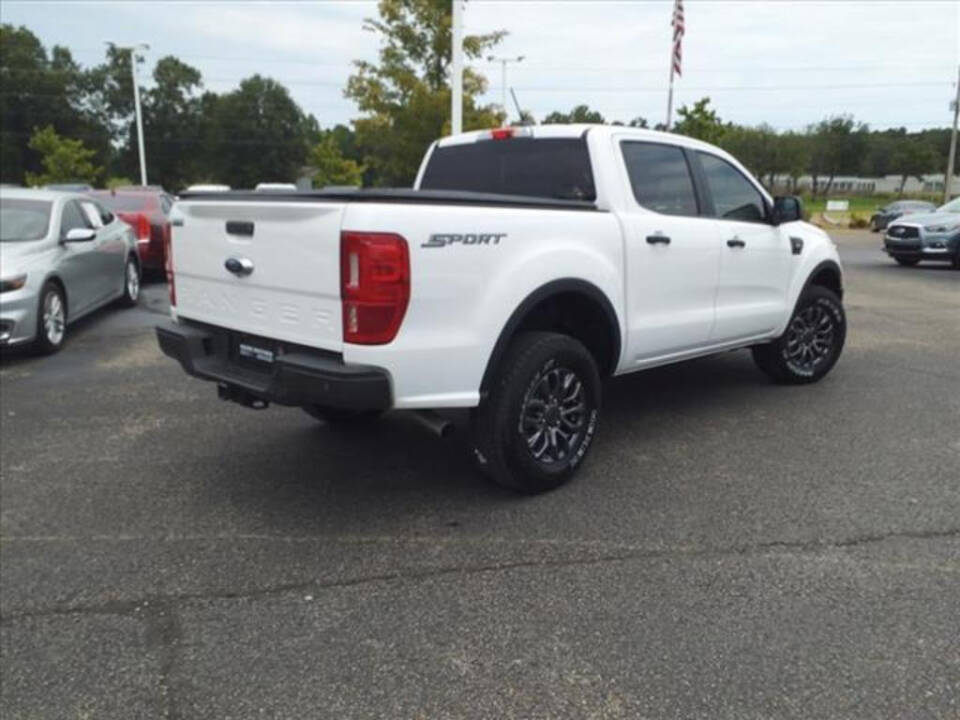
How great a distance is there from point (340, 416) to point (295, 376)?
1782 millimetres

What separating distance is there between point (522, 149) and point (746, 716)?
3.43 m

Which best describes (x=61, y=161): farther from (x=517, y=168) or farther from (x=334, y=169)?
(x=517, y=168)

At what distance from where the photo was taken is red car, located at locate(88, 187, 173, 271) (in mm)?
12570

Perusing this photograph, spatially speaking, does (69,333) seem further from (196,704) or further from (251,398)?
(196,704)

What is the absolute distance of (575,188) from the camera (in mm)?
4602

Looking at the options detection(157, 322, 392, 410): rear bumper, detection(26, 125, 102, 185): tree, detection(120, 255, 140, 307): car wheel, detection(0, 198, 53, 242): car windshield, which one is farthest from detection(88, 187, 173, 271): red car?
detection(26, 125, 102, 185): tree

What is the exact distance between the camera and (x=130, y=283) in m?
10.5

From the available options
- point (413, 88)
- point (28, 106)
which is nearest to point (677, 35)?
point (413, 88)

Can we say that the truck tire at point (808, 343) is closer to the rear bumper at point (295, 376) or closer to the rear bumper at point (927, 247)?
the rear bumper at point (295, 376)

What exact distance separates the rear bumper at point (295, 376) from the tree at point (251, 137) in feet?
266

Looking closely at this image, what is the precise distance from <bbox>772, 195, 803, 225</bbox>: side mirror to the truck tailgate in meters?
3.63

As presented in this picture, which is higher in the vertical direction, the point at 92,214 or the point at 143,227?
the point at 92,214

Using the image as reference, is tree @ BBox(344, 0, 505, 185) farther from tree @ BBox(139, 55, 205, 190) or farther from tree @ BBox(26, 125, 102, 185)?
tree @ BBox(139, 55, 205, 190)

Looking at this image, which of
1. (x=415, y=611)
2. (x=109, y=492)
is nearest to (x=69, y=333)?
(x=109, y=492)
